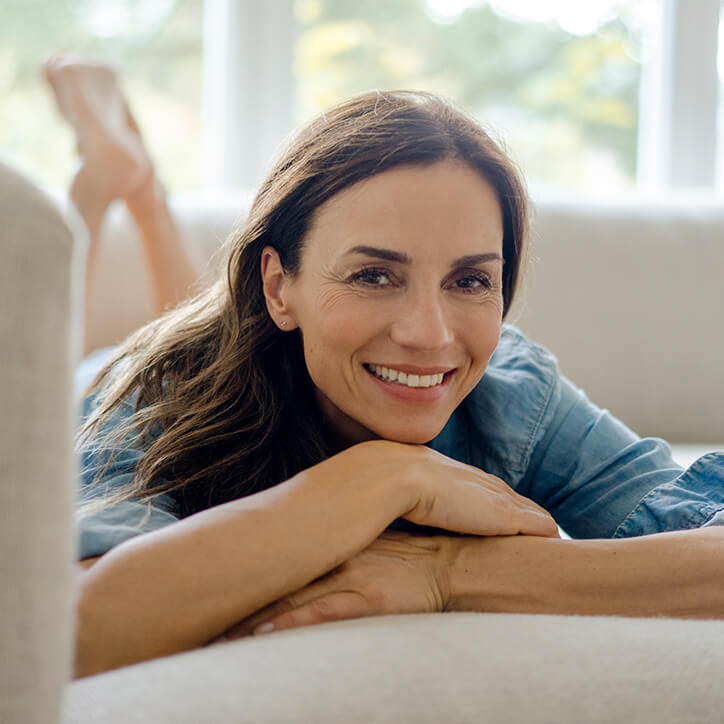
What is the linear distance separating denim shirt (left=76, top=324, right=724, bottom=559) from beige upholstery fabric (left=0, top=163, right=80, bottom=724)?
481mm

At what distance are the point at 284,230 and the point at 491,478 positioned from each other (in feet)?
1.27

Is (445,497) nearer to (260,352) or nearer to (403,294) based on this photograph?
(403,294)

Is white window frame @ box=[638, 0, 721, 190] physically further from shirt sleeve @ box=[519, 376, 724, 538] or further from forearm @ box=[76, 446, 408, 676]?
forearm @ box=[76, 446, 408, 676]

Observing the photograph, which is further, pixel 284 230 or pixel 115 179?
pixel 115 179

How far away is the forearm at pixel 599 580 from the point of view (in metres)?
0.88

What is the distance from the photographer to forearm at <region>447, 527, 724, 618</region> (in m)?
0.88

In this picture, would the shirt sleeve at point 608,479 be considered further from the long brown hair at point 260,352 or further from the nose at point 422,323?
the nose at point 422,323

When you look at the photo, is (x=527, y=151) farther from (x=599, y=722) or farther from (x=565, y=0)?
(x=599, y=722)

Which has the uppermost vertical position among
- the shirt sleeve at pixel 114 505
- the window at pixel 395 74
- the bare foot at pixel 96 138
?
the window at pixel 395 74

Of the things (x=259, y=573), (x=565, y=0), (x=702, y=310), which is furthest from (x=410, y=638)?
(x=565, y=0)

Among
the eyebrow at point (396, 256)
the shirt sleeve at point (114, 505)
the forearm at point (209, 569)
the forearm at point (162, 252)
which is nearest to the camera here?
the forearm at point (209, 569)

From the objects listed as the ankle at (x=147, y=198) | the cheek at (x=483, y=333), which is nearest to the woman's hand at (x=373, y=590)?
the cheek at (x=483, y=333)

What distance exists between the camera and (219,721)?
595 mm

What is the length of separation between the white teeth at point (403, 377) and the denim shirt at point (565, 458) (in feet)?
0.60
